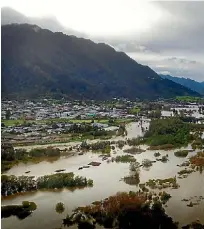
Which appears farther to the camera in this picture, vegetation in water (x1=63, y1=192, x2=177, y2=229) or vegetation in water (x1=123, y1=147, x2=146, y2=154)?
vegetation in water (x1=123, y1=147, x2=146, y2=154)

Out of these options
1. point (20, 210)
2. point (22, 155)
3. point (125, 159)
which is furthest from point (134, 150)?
point (20, 210)

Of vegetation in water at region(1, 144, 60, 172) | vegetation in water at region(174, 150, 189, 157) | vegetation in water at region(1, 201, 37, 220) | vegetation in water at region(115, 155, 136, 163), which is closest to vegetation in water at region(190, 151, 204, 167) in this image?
vegetation in water at region(174, 150, 189, 157)

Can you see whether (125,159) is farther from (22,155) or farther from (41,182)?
(22,155)

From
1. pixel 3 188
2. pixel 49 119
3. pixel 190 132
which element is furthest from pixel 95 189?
pixel 190 132

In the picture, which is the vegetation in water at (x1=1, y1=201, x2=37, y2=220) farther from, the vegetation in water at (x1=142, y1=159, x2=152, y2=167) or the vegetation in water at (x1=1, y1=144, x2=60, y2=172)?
the vegetation in water at (x1=142, y1=159, x2=152, y2=167)

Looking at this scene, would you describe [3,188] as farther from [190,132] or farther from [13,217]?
[190,132]
